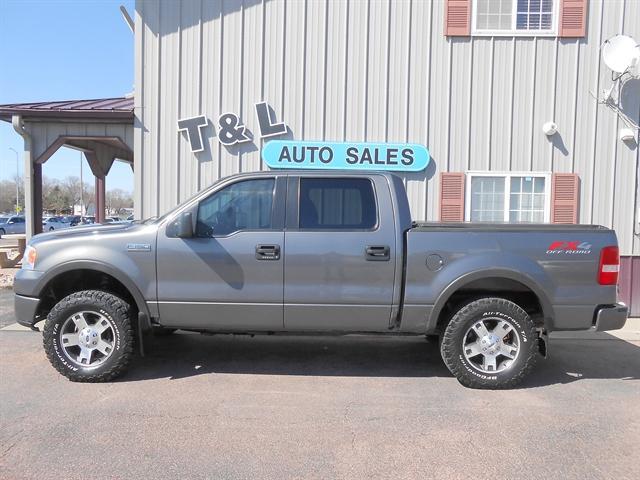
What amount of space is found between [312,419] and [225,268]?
1.49 meters

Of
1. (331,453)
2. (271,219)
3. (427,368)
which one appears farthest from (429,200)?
(331,453)

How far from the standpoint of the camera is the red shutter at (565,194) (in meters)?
8.46

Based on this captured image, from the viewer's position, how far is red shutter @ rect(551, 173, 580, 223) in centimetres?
846

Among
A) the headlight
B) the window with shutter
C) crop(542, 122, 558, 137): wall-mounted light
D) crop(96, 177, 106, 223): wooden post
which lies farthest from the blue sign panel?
crop(96, 177, 106, 223): wooden post

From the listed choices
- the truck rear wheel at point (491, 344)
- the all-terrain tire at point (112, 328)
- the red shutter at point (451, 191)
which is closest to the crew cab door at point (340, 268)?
the truck rear wheel at point (491, 344)

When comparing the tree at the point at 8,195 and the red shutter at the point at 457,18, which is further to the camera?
the tree at the point at 8,195

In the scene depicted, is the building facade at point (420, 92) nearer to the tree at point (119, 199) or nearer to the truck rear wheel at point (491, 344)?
the truck rear wheel at point (491, 344)

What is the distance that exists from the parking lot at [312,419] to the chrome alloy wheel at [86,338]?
0.81ft

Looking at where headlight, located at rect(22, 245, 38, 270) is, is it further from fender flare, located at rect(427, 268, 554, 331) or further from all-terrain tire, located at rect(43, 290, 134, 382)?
fender flare, located at rect(427, 268, 554, 331)

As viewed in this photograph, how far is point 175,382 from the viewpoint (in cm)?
501

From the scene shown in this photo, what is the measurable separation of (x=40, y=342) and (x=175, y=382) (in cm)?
244

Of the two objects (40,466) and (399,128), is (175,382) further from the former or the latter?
(399,128)

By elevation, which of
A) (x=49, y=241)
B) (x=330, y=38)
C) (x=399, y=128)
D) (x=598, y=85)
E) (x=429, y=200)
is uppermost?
(x=330, y=38)

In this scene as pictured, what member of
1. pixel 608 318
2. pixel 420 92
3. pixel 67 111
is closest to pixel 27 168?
pixel 67 111
